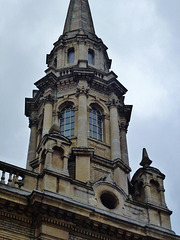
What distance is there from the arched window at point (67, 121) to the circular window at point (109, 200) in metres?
4.73

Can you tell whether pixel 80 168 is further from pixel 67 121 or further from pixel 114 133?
pixel 67 121

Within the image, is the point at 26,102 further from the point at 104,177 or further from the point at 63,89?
the point at 104,177

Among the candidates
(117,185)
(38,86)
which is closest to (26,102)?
(38,86)

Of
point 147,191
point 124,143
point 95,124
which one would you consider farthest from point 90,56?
point 147,191

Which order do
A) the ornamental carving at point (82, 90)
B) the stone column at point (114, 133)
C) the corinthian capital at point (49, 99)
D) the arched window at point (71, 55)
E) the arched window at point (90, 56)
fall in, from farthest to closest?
the arched window at point (90, 56) → the arched window at point (71, 55) → the corinthian capital at point (49, 99) → the ornamental carving at point (82, 90) → the stone column at point (114, 133)

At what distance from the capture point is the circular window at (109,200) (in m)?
20.1

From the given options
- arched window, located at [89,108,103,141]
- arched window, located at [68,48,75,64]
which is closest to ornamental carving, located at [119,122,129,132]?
arched window, located at [89,108,103,141]

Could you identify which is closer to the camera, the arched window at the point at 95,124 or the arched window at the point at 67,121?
the arched window at the point at 67,121

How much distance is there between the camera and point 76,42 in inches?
1152

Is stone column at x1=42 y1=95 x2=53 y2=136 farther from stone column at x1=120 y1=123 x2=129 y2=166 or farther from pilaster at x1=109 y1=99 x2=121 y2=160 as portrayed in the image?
stone column at x1=120 y1=123 x2=129 y2=166

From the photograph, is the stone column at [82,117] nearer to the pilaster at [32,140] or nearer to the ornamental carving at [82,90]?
the ornamental carving at [82,90]

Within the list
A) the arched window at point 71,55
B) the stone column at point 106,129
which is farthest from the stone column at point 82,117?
the arched window at point 71,55

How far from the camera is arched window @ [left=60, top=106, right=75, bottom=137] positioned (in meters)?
24.1

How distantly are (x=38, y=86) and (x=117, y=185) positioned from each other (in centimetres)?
877
